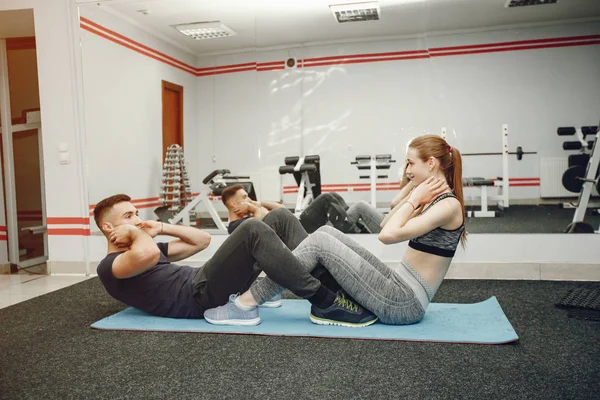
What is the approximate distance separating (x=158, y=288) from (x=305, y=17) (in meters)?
3.20

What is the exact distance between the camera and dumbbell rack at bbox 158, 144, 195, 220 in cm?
554

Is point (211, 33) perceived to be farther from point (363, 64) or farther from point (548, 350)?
point (548, 350)

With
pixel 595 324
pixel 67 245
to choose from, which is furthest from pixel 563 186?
pixel 67 245

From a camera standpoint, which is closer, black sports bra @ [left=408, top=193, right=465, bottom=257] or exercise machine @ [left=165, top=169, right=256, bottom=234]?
black sports bra @ [left=408, top=193, right=465, bottom=257]

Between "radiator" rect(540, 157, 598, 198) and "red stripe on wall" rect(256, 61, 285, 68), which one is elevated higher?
Result: "red stripe on wall" rect(256, 61, 285, 68)

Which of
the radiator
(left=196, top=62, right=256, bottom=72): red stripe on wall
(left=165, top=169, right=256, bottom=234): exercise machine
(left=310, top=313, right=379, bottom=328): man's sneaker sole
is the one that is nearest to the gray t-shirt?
(left=310, top=313, right=379, bottom=328): man's sneaker sole

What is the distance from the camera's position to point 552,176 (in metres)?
5.95

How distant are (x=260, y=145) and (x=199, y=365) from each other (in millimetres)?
2991

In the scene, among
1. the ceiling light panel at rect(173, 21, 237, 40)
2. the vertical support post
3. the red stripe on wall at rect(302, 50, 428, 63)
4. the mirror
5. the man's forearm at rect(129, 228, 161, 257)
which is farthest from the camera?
the vertical support post

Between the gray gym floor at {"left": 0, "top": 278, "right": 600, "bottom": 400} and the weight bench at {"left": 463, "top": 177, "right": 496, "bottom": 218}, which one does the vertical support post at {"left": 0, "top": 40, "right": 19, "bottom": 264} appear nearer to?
the gray gym floor at {"left": 0, "top": 278, "right": 600, "bottom": 400}

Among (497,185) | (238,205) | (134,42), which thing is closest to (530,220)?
(497,185)

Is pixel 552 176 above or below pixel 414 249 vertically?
above

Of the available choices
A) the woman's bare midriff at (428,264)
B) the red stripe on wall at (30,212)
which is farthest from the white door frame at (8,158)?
the woman's bare midriff at (428,264)

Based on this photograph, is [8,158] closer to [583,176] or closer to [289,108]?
[289,108]
